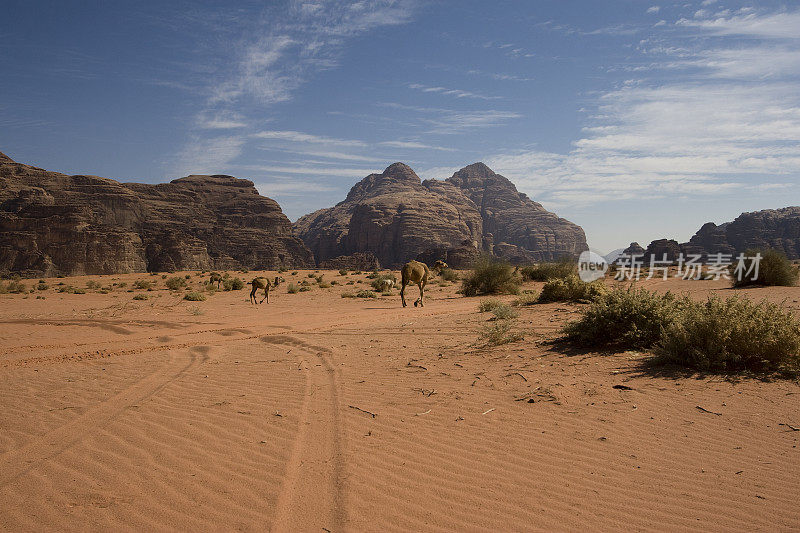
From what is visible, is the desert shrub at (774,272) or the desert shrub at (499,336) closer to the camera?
the desert shrub at (499,336)

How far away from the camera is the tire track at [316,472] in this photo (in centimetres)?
311

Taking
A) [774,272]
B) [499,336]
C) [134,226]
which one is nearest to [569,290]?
[499,336]

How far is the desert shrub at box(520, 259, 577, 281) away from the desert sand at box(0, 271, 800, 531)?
15.4m

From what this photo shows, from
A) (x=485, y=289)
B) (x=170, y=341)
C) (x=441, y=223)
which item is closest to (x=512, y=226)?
(x=441, y=223)

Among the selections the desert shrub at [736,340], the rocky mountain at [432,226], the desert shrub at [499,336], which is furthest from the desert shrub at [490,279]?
the rocky mountain at [432,226]

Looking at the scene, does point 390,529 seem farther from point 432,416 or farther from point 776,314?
point 776,314

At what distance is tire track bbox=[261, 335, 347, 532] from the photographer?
3.11m

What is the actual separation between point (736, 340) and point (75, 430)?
7.78m

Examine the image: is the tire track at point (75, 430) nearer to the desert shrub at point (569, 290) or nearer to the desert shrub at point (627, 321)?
the desert shrub at point (627, 321)

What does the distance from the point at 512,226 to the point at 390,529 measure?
177m

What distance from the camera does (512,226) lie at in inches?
6826

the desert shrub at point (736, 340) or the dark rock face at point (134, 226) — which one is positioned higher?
the dark rock face at point (134, 226)

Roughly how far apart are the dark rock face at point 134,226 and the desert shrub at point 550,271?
6223 centimetres

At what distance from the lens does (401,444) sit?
4293 millimetres
